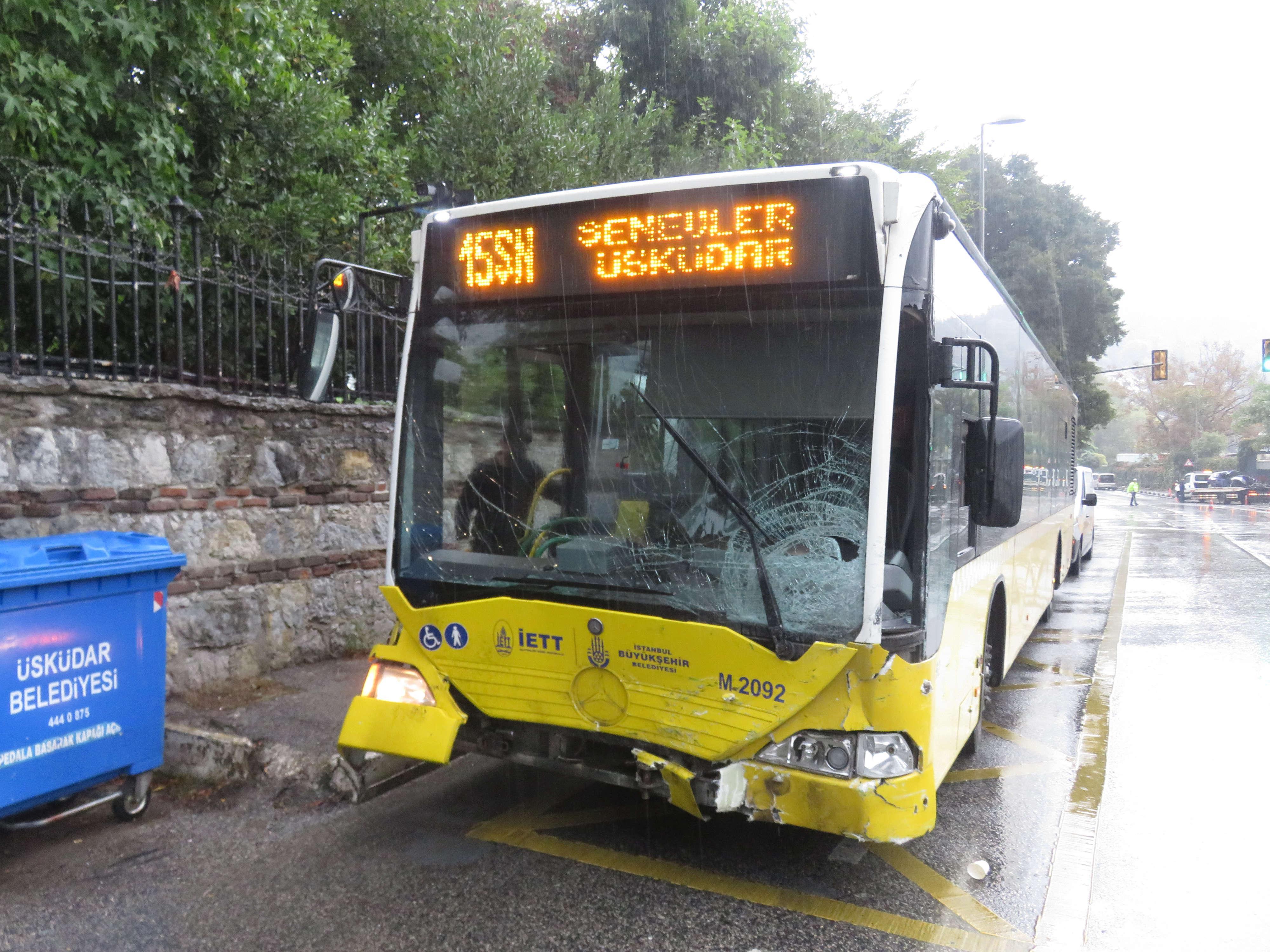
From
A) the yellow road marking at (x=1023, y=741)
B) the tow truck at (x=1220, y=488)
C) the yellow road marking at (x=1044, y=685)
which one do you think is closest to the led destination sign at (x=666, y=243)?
the yellow road marking at (x=1023, y=741)

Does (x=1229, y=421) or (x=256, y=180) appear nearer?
(x=256, y=180)

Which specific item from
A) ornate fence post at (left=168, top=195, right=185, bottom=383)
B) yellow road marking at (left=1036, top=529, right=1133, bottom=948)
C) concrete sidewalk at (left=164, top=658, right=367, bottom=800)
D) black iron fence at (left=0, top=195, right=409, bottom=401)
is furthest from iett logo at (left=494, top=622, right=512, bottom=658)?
ornate fence post at (left=168, top=195, right=185, bottom=383)

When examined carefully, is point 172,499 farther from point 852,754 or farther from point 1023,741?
point 1023,741

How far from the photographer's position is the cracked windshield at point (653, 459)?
10.9ft

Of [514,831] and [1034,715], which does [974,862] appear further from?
[1034,715]

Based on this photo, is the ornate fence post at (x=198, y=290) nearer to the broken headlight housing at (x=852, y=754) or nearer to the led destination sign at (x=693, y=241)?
the led destination sign at (x=693, y=241)

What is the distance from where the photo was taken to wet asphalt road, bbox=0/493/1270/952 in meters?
3.36

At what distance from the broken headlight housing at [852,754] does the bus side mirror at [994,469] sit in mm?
1001

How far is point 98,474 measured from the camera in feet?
17.8

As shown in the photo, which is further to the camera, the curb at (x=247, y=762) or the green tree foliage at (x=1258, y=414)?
the green tree foliage at (x=1258, y=414)

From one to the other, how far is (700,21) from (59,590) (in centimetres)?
1502

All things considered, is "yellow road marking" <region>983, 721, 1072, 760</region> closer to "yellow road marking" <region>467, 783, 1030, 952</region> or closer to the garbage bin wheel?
"yellow road marking" <region>467, 783, 1030, 952</region>

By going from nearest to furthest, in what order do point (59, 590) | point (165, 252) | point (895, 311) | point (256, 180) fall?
point (895, 311)
point (59, 590)
point (165, 252)
point (256, 180)

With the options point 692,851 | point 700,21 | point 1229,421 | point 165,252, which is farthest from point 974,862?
point 1229,421
